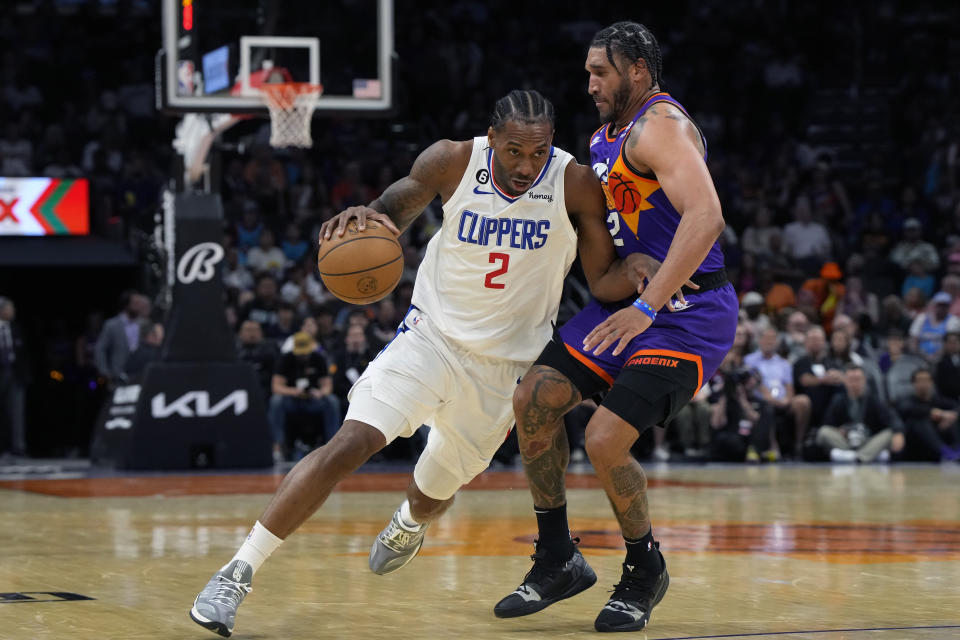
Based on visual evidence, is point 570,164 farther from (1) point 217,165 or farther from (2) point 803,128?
(2) point 803,128

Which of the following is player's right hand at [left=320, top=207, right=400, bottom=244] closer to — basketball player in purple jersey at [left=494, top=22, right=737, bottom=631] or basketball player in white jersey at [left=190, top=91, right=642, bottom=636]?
basketball player in white jersey at [left=190, top=91, right=642, bottom=636]

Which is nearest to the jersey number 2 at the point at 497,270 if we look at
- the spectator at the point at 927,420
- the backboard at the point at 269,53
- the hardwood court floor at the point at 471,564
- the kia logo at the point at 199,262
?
the hardwood court floor at the point at 471,564

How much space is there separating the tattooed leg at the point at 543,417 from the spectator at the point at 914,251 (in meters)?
13.2

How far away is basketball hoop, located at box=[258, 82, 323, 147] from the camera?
11773 mm

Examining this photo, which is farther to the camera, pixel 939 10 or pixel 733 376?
pixel 939 10

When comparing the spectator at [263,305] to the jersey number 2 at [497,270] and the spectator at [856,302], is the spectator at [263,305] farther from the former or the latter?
the jersey number 2 at [497,270]

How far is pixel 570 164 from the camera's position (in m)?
5.38

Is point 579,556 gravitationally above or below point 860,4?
below

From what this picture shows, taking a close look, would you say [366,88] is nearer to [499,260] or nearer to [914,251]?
[499,260]

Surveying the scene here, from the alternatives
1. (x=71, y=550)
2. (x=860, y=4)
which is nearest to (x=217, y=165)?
(x=71, y=550)

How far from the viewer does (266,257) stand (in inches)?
653

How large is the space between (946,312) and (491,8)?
10.1 m

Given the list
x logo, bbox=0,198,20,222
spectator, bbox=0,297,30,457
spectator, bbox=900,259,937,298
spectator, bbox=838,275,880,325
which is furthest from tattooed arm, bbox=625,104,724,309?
spectator, bbox=900,259,937,298

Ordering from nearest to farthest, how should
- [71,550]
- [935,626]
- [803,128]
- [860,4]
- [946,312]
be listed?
[935,626] < [71,550] < [946,312] < [803,128] < [860,4]
